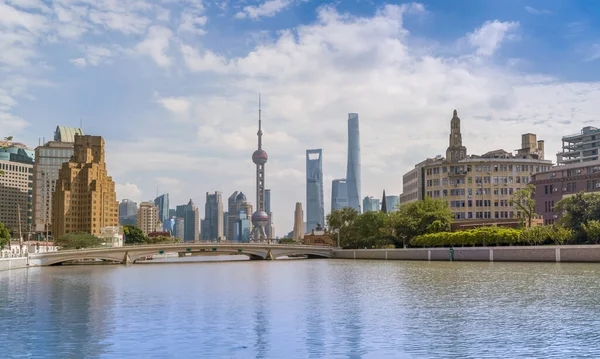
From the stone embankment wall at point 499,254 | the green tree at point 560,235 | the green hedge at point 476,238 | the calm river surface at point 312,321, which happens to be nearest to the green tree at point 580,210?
the green tree at point 560,235

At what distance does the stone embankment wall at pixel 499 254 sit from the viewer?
112250mm

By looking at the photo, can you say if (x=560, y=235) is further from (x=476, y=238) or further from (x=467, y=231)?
(x=467, y=231)

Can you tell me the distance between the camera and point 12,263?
434 feet

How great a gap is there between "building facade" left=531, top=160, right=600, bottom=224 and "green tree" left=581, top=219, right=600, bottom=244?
33808mm

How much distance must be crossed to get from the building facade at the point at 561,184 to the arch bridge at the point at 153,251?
60.3m

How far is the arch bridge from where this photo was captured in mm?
155500

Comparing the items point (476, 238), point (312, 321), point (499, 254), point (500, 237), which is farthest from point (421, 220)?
point (312, 321)

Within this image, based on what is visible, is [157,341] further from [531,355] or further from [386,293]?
[386,293]

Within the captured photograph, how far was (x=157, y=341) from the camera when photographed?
124ft

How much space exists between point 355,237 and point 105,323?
15181 cm

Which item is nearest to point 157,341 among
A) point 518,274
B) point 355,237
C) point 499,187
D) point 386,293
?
point 386,293

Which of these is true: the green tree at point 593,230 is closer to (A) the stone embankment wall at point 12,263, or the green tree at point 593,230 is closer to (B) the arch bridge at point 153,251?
(B) the arch bridge at point 153,251

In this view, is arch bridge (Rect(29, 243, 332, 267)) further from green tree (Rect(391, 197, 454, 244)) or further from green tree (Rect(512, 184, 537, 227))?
green tree (Rect(512, 184, 537, 227))

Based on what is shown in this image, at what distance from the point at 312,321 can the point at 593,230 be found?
83.8 m
